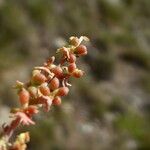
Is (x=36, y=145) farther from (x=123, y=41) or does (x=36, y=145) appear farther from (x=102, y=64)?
(x=123, y=41)

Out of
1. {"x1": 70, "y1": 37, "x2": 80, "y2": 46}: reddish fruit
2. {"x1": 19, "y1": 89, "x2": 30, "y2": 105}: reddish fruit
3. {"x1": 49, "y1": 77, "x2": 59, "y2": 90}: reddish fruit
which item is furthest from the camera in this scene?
{"x1": 70, "y1": 37, "x2": 80, "y2": 46}: reddish fruit

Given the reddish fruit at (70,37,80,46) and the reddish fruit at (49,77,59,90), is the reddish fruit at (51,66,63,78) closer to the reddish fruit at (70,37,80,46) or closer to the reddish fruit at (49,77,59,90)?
the reddish fruit at (49,77,59,90)

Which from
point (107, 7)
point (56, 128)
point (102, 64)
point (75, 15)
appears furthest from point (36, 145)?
point (107, 7)

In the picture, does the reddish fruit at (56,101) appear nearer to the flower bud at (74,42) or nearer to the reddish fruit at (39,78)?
the reddish fruit at (39,78)

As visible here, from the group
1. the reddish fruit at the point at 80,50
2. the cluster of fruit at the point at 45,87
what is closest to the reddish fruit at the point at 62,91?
Answer: the cluster of fruit at the point at 45,87

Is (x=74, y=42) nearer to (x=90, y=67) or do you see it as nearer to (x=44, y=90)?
(x=44, y=90)

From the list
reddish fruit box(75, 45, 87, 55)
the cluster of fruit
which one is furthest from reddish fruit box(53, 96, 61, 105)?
reddish fruit box(75, 45, 87, 55)

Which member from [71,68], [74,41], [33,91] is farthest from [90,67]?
[33,91]
